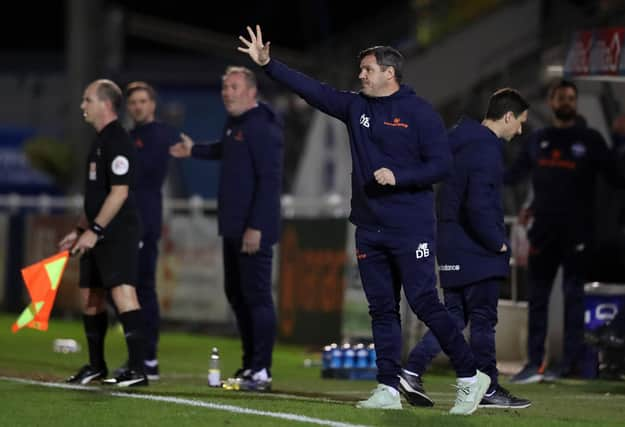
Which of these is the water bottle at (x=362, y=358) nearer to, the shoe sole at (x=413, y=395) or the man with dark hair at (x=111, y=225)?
the man with dark hair at (x=111, y=225)

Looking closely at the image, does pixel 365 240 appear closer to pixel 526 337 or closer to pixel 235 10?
pixel 526 337

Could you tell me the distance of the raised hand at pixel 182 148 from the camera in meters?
12.2

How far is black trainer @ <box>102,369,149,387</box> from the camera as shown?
34.9 feet

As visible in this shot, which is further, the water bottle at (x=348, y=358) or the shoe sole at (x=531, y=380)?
the water bottle at (x=348, y=358)

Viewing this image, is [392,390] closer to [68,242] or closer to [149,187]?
[68,242]

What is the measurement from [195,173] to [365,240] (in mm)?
28659

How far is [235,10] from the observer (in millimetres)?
41625

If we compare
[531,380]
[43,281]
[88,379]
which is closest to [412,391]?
[88,379]

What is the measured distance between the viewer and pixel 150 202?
12172 mm

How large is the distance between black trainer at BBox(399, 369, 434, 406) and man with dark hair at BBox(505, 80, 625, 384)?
3.22 metres

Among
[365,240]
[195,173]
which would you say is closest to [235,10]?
[195,173]

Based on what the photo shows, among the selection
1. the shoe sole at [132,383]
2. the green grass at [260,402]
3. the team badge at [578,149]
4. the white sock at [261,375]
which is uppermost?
the team badge at [578,149]

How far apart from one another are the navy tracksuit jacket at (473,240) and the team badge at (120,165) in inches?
85.8

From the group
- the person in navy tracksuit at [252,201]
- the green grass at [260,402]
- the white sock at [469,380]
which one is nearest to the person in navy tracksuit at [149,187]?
the green grass at [260,402]
